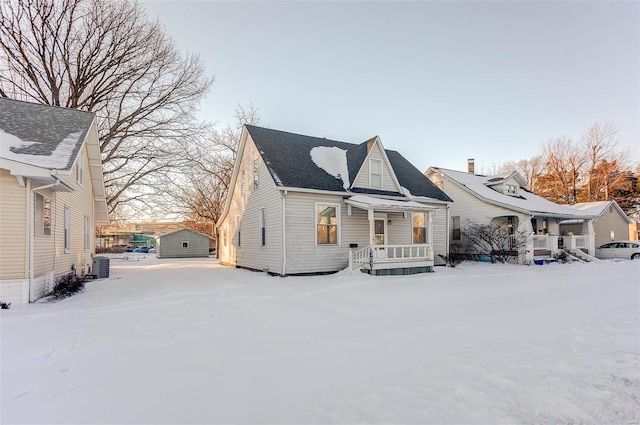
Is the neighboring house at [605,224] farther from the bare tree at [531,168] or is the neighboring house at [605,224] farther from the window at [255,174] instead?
the window at [255,174]

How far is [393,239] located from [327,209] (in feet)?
13.3

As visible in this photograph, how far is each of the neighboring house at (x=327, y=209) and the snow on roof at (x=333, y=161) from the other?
0.05 meters

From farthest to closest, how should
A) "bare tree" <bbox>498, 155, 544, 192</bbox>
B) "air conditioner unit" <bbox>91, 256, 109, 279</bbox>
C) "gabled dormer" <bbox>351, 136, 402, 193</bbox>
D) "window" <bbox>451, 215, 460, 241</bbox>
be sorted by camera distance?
"bare tree" <bbox>498, 155, 544, 192</bbox>, "window" <bbox>451, 215, 460, 241</bbox>, "gabled dormer" <bbox>351, 136, 402, 193</bbox>, "air conditioner unit" <bbox>91, 256, 109, 279</bbox>

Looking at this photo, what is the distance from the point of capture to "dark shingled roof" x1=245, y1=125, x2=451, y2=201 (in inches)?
539

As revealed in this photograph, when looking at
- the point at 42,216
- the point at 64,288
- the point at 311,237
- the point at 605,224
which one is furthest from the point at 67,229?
the point at 605,224

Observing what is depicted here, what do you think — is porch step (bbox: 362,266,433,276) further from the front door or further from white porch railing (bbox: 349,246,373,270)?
the front door

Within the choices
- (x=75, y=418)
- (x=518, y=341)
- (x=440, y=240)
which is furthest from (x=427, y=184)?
(x=75, y=418)

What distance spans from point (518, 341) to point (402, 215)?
11532 millimetres

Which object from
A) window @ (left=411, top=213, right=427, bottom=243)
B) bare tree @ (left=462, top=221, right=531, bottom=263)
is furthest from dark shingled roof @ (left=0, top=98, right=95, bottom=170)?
bare tree @ (left=462, top=221, right=531, bottom=263)

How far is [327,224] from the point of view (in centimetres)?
1405

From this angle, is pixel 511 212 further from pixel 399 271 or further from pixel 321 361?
Result: pixel 321 361

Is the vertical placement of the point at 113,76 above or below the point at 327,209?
above

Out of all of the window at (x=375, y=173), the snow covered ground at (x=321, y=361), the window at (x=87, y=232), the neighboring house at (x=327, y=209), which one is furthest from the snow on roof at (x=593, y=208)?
the window at (x=87, y=232)

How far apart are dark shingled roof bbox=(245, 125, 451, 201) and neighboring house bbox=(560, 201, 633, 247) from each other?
1554cm
